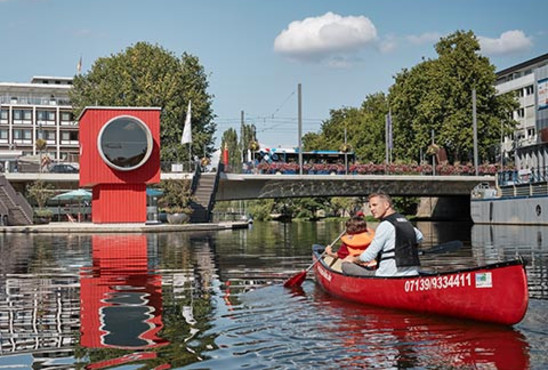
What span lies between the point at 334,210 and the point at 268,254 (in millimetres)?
64253

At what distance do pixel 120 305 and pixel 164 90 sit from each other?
2386 inches

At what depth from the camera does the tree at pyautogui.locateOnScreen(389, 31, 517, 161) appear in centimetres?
6662

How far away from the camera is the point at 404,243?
1063 cm

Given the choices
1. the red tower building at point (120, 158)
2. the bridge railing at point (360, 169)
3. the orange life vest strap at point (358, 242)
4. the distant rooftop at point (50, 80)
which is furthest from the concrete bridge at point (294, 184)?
the distant rooftop at point (50, 80)

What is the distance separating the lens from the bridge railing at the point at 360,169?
178 feet

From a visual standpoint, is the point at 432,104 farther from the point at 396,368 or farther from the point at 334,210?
the point at 396,368

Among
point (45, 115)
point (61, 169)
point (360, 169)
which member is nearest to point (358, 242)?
point (360, 169)

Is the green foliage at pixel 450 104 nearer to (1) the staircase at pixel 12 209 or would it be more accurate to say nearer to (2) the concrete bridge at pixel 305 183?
(2) the concrete bridge at pixel 305 183

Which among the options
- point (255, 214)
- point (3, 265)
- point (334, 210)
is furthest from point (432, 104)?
point (3, 265)

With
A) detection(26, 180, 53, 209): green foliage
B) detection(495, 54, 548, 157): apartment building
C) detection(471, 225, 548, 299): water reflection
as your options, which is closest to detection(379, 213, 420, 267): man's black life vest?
detection(471, 225, 548, 299): water reflection

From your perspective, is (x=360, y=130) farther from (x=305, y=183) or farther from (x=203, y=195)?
(x=203, y=195)

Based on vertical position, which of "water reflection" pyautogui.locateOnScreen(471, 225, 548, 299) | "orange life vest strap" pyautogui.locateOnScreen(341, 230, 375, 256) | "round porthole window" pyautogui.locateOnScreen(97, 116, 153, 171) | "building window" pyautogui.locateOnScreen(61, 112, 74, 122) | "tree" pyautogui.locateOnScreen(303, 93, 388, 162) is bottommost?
"water reflection" pyautogui.locateOnScreen(471, 225, 548, 299)

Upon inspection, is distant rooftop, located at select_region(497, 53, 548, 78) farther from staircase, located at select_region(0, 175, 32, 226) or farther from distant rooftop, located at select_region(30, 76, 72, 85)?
distant rooftop, located at select_region(30, 76, 72, 85)

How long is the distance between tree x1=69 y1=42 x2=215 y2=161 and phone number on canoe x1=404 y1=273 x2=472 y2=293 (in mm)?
61783
